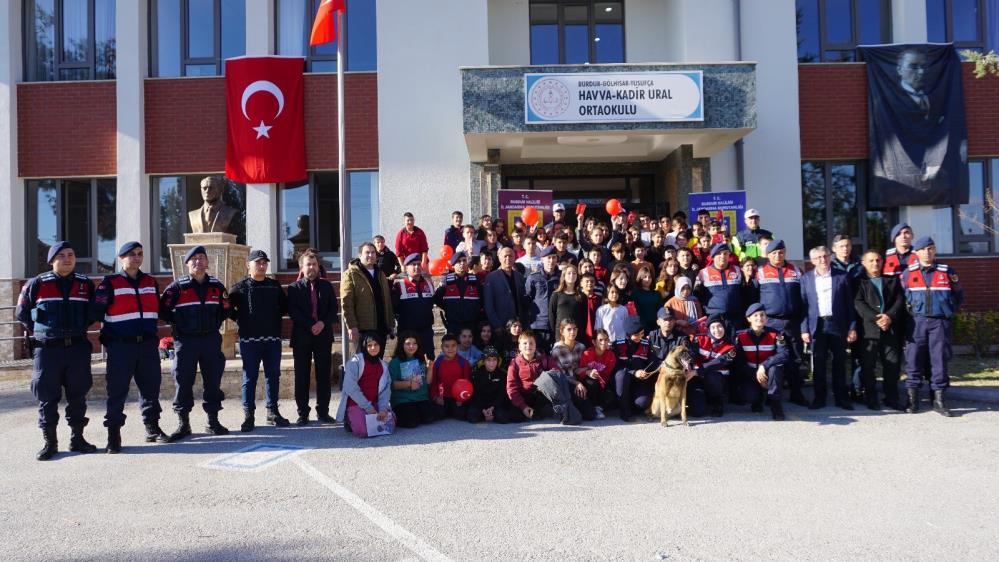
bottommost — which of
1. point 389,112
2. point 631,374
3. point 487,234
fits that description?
point 631,374

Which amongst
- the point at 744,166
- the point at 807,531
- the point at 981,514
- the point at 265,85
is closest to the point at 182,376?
the point at 807,531

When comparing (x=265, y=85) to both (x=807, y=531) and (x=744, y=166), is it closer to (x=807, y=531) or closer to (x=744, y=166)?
(x=744, y=166)

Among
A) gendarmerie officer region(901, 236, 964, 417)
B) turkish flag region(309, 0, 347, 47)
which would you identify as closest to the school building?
turkish flag region(309, 0, 347, 47)

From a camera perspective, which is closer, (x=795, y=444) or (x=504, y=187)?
(x=795, y=444)

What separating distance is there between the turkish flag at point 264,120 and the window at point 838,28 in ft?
33.6

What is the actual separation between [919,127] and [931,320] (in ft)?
23.5

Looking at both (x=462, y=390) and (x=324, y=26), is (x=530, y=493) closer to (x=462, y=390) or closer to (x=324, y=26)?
(x=462, y=390)

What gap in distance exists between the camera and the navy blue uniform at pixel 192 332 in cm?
703

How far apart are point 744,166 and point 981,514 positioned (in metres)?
9.76

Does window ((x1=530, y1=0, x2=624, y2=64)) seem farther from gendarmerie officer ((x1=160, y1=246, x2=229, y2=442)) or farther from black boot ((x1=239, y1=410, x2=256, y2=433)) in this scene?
black boot ((x1=239, y1=410, x2=256, y2=433))

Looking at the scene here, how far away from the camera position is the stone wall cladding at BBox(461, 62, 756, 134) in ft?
37.2

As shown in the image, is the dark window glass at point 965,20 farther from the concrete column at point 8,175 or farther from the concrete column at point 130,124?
the concrete column at point 8,175

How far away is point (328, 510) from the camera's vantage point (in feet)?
15.4

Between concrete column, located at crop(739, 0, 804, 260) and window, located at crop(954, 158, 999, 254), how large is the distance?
11.1ft
